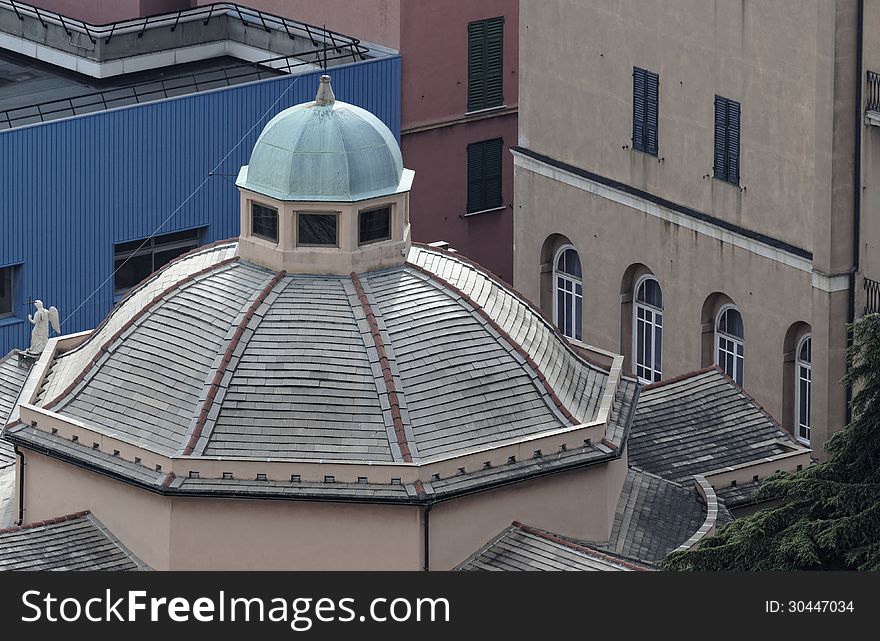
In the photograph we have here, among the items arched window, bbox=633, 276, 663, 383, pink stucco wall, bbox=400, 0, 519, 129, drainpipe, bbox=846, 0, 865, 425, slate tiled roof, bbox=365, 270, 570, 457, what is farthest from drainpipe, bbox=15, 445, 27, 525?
pink stucco wall, bbox=400, 0, 519, 129

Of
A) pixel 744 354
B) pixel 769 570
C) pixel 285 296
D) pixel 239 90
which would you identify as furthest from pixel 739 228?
pixel 769 570

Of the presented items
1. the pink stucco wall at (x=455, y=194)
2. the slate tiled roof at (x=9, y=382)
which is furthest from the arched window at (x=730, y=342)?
the slate tiled roof at (x=9, y=382)

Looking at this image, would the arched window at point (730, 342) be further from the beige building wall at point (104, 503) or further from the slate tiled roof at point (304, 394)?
the beige building wall at point (104, 503)

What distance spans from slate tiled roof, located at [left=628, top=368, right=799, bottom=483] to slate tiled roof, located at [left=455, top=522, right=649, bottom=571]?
7.60 meters

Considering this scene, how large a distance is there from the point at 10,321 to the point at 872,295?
2540cm

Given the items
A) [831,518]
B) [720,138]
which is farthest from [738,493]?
[720,138]

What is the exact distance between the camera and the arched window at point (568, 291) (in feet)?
309

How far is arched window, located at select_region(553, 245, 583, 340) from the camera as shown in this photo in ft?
309

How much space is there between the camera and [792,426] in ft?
281

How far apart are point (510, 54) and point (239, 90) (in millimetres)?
12407

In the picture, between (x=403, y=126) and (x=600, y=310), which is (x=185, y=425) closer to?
(x=600, y=310)

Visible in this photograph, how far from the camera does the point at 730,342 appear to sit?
8794 centimetres

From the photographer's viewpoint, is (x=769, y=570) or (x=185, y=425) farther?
(x=185, y=425)

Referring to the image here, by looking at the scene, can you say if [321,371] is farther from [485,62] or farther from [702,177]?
[485,62]
